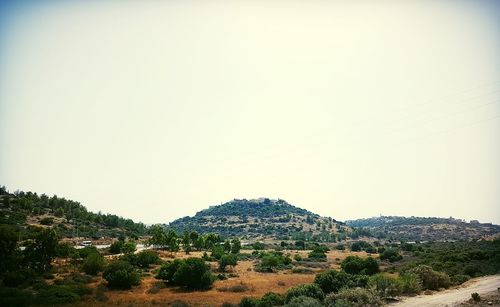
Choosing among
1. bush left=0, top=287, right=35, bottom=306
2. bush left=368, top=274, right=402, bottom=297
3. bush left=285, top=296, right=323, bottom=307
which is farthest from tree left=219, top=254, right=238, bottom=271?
bush left=285, top=296, right=323, bottom=307

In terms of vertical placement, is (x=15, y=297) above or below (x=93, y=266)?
below

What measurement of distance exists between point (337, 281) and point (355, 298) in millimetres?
6664

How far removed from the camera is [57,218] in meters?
90.8

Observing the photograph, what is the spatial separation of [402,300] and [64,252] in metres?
46.4

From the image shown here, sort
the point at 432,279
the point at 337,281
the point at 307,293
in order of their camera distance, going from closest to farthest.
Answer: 1. the point at 307,293
2. the point at 337,281
3. the point at 432,279

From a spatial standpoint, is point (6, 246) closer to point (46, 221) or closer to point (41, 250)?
point (41, 250)

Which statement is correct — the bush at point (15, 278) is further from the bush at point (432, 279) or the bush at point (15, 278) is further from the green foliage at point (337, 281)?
the bush at point (432, 279)

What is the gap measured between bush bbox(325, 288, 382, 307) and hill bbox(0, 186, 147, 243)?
6014 centimetres

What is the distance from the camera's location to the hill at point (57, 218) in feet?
256

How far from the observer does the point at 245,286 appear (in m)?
40.6

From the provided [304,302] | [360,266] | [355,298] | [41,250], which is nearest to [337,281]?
[355,298]

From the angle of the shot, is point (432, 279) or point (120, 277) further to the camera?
point (120, 277)

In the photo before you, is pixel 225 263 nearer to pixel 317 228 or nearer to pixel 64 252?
pixel 64 252

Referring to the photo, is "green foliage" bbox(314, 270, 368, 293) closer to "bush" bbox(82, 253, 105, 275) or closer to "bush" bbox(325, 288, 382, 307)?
"bush" bbox(325, 288, 382, 307)
